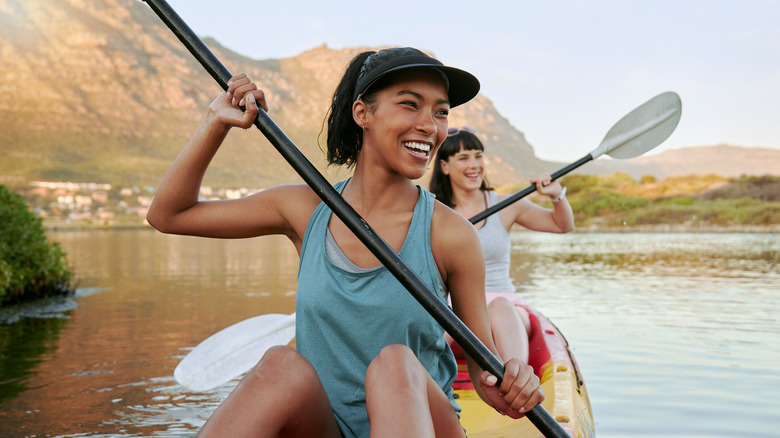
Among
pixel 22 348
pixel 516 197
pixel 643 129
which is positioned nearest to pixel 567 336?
pixel 643 129

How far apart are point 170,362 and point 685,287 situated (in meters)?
10.2

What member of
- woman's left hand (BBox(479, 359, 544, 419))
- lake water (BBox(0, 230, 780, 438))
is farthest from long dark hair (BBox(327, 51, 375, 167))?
lake water (BBox(0, 230, 780, 438))

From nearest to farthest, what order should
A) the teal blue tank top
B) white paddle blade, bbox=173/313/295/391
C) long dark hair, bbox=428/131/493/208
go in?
the teal blue tank top < white paddle blade, bbox=173/313/295/391 < long dark hair, bbox=428/131/493/208

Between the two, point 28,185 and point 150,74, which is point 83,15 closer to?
point 150,74

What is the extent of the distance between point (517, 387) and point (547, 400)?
4.90 ft

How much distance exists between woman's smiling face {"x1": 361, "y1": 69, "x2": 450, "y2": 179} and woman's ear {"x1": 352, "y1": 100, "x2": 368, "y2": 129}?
2 cm

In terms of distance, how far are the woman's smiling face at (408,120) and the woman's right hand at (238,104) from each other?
36 centimetres

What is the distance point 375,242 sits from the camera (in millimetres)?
1963

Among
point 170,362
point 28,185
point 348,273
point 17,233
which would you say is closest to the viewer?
point 348,273

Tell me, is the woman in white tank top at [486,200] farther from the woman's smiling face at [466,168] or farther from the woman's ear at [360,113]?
the woman's ear at [360,113]

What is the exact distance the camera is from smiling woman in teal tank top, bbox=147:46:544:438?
1764 millimetres

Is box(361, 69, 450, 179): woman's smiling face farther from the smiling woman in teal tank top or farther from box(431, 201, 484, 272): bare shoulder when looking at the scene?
box(431, 201, 484, 272): bare shoulder

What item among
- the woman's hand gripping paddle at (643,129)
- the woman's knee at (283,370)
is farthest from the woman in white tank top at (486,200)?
the woman's knee at (283,370)

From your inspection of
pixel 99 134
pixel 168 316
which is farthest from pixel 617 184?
pixel 99 134
